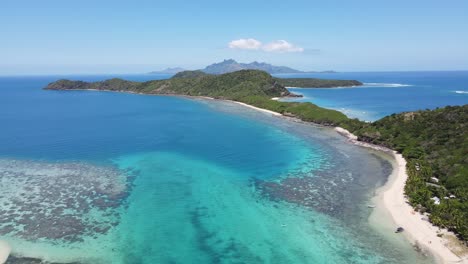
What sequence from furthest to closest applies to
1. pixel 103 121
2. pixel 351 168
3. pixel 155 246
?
pixel 103 121, pixel 351 168, pixel 155 246

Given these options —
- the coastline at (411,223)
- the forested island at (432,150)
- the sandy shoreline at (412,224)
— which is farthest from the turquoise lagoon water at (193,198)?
the forested island at (432,150)

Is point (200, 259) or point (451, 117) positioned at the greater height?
point (451, 117)

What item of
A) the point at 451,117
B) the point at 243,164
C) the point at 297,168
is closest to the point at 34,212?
the point at 243,164

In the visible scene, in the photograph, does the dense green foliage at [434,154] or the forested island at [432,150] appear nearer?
the dense green foliage at [434,154]

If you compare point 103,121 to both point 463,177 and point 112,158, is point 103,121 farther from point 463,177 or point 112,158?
point 463,177

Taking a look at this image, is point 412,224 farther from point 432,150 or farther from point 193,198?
point 432,150

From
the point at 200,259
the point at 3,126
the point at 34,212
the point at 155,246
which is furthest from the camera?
the point at 3,126

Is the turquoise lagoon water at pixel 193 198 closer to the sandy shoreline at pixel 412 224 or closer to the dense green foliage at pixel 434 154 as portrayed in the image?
the sandy shoreline at pixel 412 224
